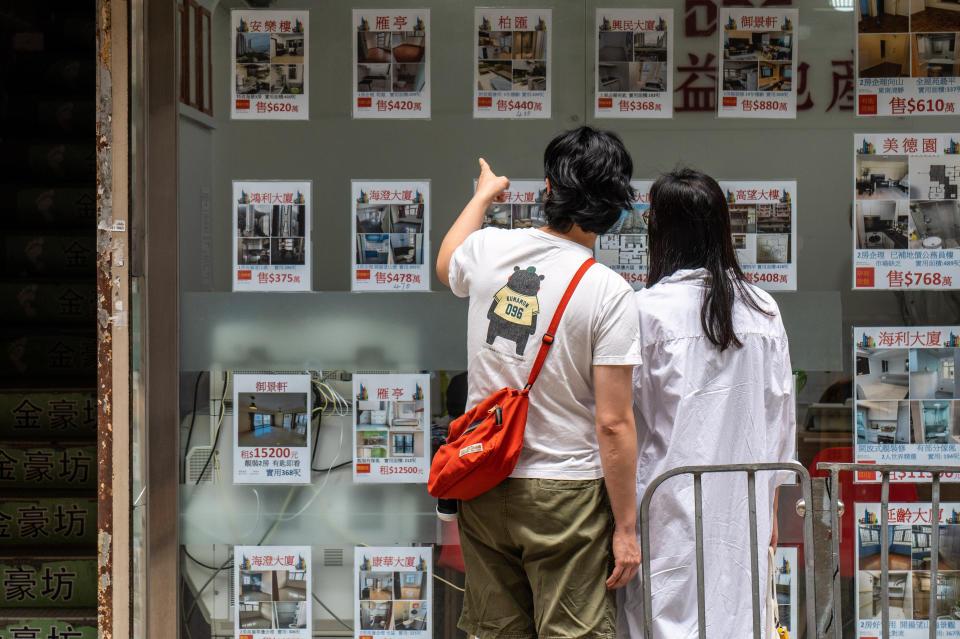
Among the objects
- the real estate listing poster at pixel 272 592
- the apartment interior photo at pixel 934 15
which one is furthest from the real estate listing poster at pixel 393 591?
the apartment interior photo at pixel 934 15

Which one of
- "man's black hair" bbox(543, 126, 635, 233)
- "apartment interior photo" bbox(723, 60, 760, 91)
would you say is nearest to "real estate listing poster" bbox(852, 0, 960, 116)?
"apartment interior photo" bbox(723, 60, 760, 91)

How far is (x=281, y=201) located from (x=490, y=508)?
60.0 inches

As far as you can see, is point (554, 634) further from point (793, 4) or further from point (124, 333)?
point (793, 4)

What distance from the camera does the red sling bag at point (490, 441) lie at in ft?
6.86

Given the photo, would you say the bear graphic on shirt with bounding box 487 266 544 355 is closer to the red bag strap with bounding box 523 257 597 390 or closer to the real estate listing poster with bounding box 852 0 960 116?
the red bag strap with bounding box 523 257 597 390

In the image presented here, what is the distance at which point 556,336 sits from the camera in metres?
2.14

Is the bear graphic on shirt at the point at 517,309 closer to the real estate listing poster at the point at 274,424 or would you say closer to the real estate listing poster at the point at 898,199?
the real estate listing poster at the point at 274,424

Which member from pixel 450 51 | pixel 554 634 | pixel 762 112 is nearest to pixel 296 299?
pixel 450 51

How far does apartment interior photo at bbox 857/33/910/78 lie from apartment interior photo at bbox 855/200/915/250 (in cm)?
46

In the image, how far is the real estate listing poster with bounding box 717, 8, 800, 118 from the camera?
3.08 m

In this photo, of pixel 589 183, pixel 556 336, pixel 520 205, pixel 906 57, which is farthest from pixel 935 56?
pixel 556 336

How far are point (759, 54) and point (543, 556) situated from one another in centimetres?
200

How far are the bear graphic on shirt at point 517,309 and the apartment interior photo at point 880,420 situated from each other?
63.7 inches

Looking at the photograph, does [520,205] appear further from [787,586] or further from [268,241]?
[787,586]
